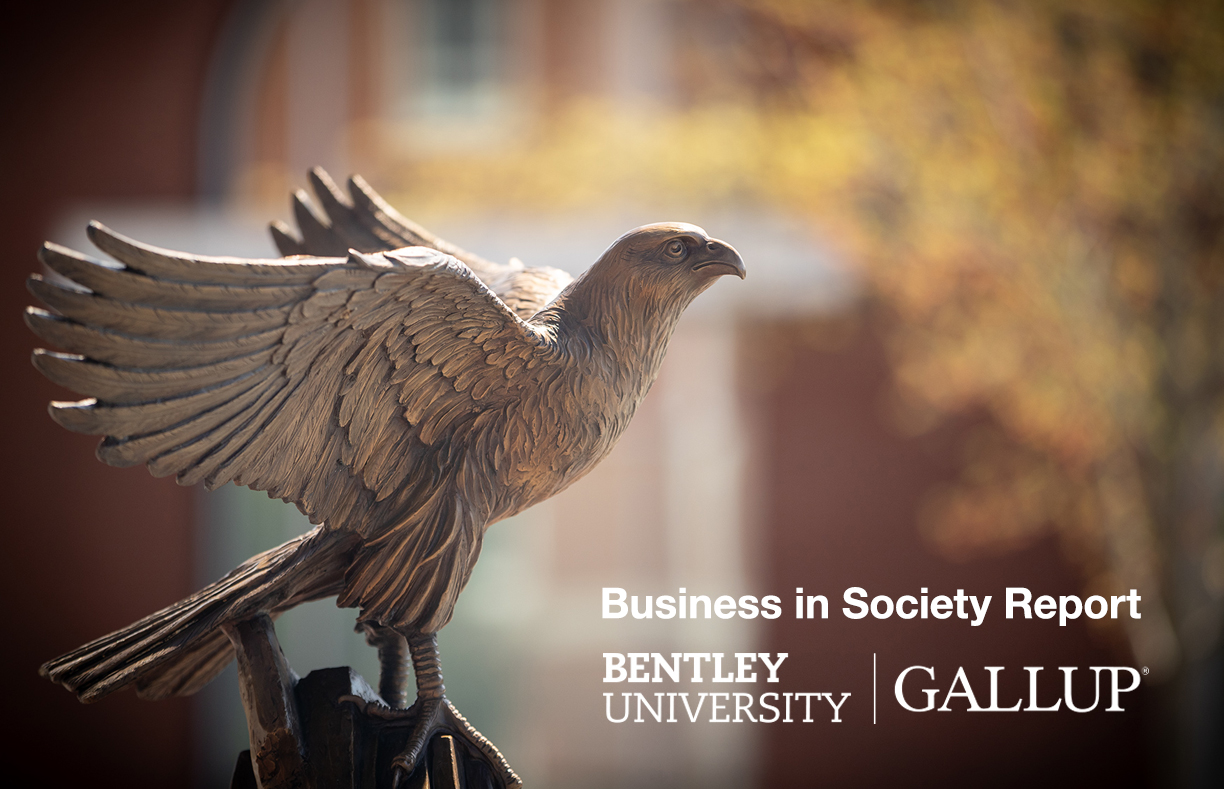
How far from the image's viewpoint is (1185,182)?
3441 millimetres

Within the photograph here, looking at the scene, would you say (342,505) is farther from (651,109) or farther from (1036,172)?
(651,109)

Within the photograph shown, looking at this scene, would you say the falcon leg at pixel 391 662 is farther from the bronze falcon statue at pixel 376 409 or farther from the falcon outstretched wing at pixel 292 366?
the falcon outstretched wing at pixel 292 366

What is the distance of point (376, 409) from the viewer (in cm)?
141

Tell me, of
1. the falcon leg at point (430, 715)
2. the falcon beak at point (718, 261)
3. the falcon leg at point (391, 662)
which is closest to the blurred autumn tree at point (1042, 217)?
the falcon beak at point (718, 261)

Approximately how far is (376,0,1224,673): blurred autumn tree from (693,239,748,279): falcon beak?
2.50m

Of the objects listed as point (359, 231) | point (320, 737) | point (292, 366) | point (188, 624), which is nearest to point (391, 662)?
point (320, 737)

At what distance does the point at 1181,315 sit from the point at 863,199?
3.93ft

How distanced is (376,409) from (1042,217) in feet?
9.89

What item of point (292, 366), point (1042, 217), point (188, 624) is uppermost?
point (1042, 217)

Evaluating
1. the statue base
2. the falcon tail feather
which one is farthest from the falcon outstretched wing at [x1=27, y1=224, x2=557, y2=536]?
the statue base

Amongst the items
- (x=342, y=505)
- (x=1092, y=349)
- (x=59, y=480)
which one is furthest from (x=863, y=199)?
(x=59, y=480)

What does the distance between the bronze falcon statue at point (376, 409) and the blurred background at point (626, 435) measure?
2631 mm

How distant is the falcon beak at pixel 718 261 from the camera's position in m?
1.46

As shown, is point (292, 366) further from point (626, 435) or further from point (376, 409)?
point (626, 435)
